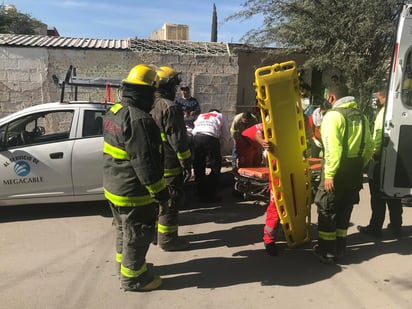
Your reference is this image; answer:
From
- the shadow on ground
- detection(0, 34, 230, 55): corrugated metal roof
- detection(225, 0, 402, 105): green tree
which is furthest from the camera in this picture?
detection(0, 34, 230, 55): corrugated metal roof

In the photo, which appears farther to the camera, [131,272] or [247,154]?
[247,154]

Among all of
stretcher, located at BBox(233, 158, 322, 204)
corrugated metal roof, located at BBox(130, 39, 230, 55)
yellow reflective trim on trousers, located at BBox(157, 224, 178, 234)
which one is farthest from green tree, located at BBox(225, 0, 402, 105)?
yellow reflective trim on trousers, located at BBox(157, 224, 178, 234)

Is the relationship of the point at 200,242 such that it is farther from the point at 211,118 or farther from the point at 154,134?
the point at 211,118

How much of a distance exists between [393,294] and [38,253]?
366cm

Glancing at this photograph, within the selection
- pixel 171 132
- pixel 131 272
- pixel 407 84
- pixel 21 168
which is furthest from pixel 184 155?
pixel 407 84

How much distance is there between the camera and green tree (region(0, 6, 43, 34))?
30067 mm

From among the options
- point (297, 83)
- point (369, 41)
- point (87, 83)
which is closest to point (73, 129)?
point (87, 83)

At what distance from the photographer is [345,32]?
808cm

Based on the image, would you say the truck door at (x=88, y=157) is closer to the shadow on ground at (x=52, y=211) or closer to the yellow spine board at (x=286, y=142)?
the shadow on ground at (x=52, y=211)

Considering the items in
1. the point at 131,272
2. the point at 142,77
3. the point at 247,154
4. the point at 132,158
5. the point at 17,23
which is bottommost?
the point at 131,272

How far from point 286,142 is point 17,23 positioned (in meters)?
33.0

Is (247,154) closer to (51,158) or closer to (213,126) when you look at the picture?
(213,126)

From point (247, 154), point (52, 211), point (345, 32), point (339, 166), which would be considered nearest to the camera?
point (339, 166)

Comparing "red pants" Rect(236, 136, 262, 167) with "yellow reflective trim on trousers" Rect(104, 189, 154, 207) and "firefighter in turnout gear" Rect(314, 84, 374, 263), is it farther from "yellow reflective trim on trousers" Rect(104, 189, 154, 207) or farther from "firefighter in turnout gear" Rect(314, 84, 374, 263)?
"yellow reflective trim on trousers" Rect(104, 189, 154, 207)
